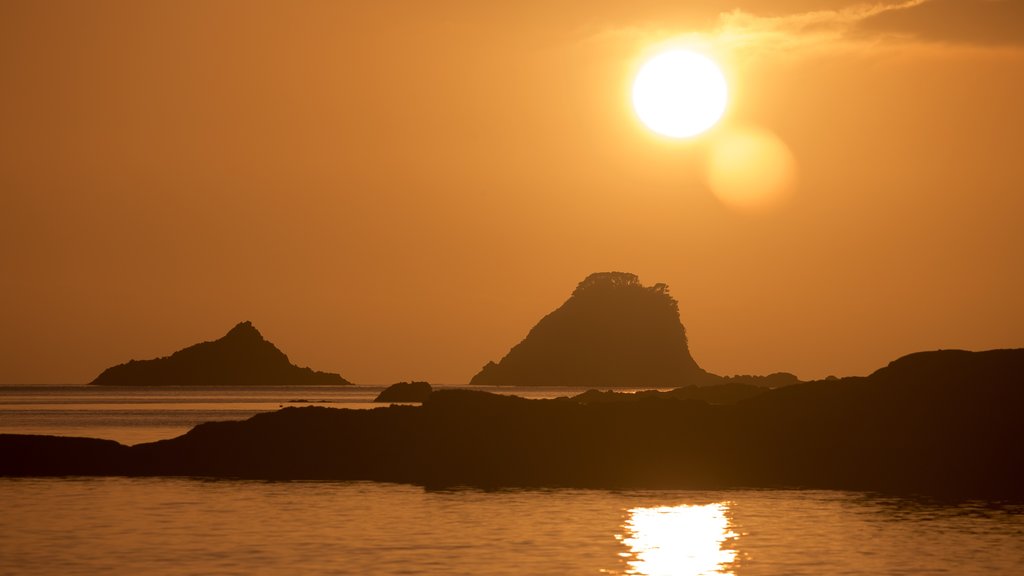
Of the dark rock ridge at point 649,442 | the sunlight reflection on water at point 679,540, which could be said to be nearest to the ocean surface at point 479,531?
the sunlight reflection on water at point 679,540

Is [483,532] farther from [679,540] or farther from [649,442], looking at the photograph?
[649,442]

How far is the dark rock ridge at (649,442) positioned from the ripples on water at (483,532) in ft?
21.1

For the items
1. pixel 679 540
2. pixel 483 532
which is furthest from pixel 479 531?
pixel 679 540

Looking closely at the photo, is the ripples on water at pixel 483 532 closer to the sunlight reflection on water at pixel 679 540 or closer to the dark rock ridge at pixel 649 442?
the sunlight reflection on water at pixel 679 540

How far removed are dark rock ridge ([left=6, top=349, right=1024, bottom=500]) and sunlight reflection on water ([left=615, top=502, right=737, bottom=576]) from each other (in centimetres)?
1422

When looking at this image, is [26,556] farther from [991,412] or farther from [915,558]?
[991,412]

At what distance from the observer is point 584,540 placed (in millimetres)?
48750

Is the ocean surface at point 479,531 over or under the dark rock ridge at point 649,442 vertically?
under

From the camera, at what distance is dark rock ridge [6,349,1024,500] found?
7381cm

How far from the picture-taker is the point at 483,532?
5144 cm

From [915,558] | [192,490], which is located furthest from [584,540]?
[192,490]

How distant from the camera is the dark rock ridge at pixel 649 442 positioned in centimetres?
7381

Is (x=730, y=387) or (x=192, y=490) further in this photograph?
(x=730, y=387)

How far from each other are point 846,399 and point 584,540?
34986 mm
